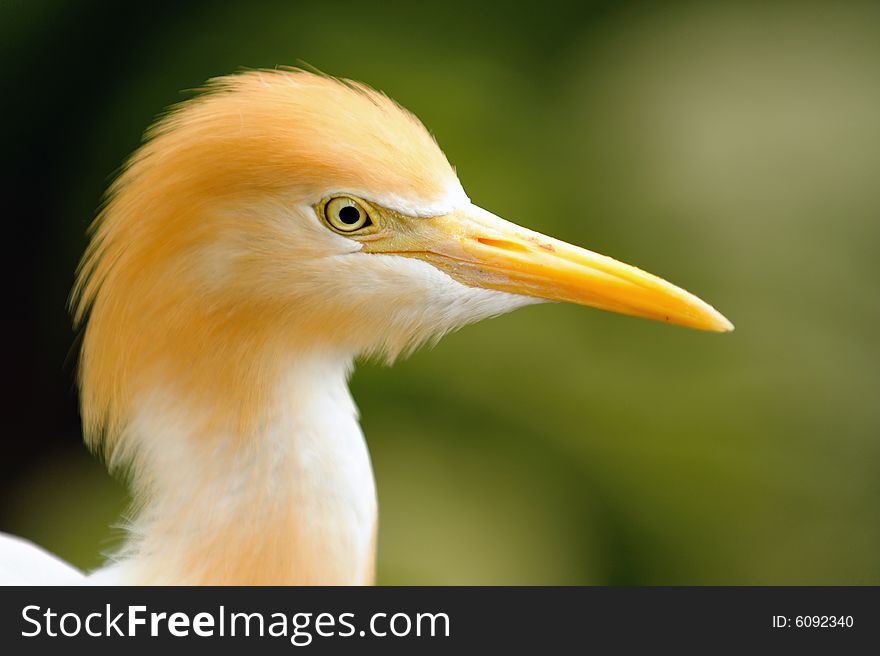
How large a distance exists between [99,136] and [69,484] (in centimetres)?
103

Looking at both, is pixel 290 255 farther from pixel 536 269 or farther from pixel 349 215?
pixel 536 269

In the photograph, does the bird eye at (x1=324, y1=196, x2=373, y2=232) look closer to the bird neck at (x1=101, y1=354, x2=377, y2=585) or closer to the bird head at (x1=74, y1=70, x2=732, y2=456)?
the bird head at (x1=74, y1=70, x2=732, y2=456)

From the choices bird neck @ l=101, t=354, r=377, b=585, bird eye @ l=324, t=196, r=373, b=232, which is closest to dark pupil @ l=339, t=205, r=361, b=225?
bird eye @ l=324, t=196, r=373, b=232

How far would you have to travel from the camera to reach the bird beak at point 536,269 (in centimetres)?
140

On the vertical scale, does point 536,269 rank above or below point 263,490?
above

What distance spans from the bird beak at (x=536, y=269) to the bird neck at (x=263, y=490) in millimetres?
235

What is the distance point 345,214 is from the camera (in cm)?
137

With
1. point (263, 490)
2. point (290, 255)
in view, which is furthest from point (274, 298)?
point (263, 490)

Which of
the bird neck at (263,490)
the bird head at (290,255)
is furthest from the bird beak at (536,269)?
the bird neck at (263,490)

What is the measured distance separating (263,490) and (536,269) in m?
0.51

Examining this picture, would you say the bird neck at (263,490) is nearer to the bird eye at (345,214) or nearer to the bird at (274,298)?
the bird at (274,298)

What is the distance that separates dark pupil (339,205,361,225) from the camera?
53.7 inches

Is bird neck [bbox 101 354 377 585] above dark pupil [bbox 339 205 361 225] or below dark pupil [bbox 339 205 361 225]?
below

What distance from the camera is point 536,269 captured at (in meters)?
1.42
